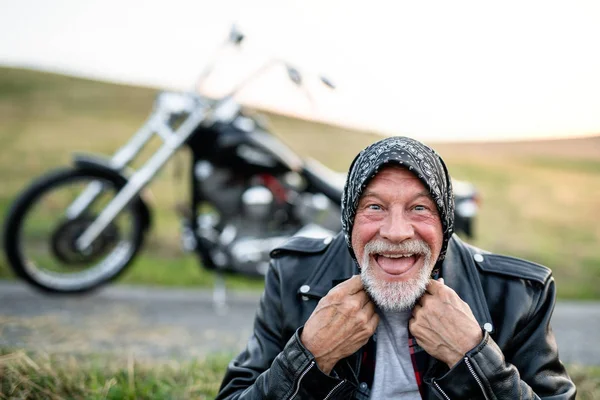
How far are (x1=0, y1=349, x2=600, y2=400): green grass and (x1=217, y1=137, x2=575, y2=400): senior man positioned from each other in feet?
2.42

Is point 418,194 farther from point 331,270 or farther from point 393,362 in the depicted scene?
point 393,362

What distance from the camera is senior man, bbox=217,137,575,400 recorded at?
1.75 meters

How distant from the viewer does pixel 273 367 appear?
1.82m

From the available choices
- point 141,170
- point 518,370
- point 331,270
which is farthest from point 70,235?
point 518,370

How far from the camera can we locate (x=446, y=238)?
1912mm

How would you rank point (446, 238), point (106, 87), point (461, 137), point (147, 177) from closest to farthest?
point (446, 238), point (461, 137), point (147, 177), point (106, 87)

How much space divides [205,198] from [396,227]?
2759 millimetres

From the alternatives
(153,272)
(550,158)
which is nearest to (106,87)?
(550,158)

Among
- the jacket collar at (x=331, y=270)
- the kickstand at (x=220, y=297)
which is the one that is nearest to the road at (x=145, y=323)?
the kickstand at (x=220, y=297)

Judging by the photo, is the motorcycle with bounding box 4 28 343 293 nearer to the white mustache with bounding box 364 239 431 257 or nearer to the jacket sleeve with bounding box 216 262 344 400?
the jacket sleeve with bounding box 216 262 344 400

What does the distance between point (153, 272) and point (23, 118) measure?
38.2 feet

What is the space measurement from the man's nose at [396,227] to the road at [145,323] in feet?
6.29

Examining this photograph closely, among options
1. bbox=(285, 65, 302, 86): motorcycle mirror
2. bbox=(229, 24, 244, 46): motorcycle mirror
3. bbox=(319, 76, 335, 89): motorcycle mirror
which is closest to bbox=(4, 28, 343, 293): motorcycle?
bbox=(229, 24, 244, 46): motorcycle mirror

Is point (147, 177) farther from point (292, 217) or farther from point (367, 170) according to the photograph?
point (367, 170)
